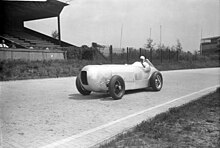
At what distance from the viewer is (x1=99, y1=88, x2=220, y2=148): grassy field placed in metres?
2.78

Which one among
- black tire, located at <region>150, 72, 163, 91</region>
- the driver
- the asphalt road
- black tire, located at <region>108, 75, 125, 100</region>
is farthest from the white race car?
black tire, located at <region>150, 72, 163, 91</region>

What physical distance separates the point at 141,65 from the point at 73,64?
8602 millimetres

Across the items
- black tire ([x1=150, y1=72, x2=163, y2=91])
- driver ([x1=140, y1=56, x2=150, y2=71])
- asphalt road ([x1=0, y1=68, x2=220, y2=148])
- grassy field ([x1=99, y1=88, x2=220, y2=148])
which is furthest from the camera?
black tire ([x1=150, y1=72, x2=163, y2=91])

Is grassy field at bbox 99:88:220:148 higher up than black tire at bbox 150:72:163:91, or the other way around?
black tire at bbox 150:72:163:91

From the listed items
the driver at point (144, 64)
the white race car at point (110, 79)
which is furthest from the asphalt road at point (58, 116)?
the driver at point (144, 64)

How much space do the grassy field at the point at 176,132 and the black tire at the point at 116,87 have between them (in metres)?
1.79

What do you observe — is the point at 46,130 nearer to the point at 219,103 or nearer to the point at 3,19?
the point at 3,19

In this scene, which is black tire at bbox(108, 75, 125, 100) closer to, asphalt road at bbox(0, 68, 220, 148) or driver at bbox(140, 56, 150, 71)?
asphalt road at bbox(0, 68, 220, 148)

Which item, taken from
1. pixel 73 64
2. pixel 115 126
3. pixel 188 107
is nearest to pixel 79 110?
pixel 115 126

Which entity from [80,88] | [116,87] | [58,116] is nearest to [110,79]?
[116,87]

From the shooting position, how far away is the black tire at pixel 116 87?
584 cm

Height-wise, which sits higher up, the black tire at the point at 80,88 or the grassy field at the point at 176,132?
the black tire at the point at 80,88

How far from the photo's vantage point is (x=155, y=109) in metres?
5.00

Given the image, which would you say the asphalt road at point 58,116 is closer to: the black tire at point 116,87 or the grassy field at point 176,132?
the black tire at point 116,87
